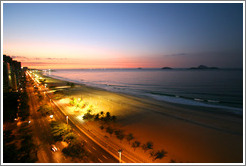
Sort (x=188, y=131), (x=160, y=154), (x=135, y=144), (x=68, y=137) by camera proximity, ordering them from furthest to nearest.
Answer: (x=188, y=131) < (x=135, y=144) < (x=68, y=137) < (x=160, y=154)

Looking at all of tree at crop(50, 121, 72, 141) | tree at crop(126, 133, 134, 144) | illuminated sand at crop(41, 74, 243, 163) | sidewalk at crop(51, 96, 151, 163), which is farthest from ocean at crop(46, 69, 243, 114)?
tree at crop(50, 121, 72, 141)

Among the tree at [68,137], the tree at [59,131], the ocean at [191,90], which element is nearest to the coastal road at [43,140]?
the tree at [59,131]

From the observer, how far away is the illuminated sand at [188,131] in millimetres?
14912

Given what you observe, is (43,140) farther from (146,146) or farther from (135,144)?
(146,146)

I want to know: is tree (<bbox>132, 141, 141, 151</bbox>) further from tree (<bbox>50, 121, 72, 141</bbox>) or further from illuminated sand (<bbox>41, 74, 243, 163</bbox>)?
tree (<bbox>50, 121, 72, 141</bbox>)

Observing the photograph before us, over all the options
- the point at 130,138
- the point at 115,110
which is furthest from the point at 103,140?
the point at 115,110

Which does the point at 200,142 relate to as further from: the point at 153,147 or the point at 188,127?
the point at 153,147

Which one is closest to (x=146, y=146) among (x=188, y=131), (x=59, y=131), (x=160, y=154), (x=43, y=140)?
(x=160, y=154)

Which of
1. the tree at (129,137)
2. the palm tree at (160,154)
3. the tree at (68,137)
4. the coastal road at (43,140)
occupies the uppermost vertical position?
the tree at (68,137)

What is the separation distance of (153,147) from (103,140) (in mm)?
5923

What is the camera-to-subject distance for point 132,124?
21312mm

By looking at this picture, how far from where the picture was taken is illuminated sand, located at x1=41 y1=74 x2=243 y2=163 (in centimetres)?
1491

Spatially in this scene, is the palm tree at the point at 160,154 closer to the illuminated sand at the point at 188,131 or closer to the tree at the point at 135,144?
the illuminated sand at the point at 188,131

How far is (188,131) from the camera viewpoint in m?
19.6
